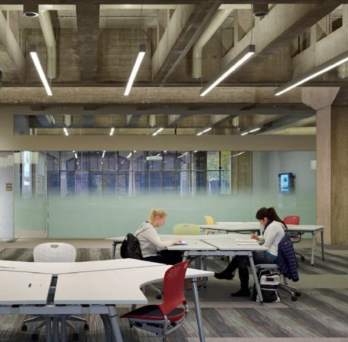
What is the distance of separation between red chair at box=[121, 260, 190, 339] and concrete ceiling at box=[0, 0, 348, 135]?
3515 millimetres

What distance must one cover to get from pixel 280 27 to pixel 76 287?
222 inches

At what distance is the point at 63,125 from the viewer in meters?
16.1

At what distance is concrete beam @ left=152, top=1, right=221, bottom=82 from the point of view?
7.75 m

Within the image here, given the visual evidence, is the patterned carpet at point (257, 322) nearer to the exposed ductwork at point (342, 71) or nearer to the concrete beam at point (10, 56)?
the concrete beam at point (10, 56)

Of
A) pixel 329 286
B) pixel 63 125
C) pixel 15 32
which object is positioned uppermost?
pixel 15 32

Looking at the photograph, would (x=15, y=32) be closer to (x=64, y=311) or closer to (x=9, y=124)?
(x=9, y=124)

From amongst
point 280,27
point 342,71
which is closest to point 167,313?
point 280,27

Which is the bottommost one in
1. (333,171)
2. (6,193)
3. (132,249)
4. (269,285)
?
(269,285)

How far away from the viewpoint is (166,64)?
10727mm

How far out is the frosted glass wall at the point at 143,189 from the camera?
53.0 feet

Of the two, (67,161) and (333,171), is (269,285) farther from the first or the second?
(67,161)

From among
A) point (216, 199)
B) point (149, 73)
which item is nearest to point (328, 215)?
point (216, 199)

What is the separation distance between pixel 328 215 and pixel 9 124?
8.11m

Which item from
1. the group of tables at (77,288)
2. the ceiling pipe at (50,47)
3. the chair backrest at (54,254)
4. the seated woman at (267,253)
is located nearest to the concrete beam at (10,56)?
the ceiling pipe at (50,47)
